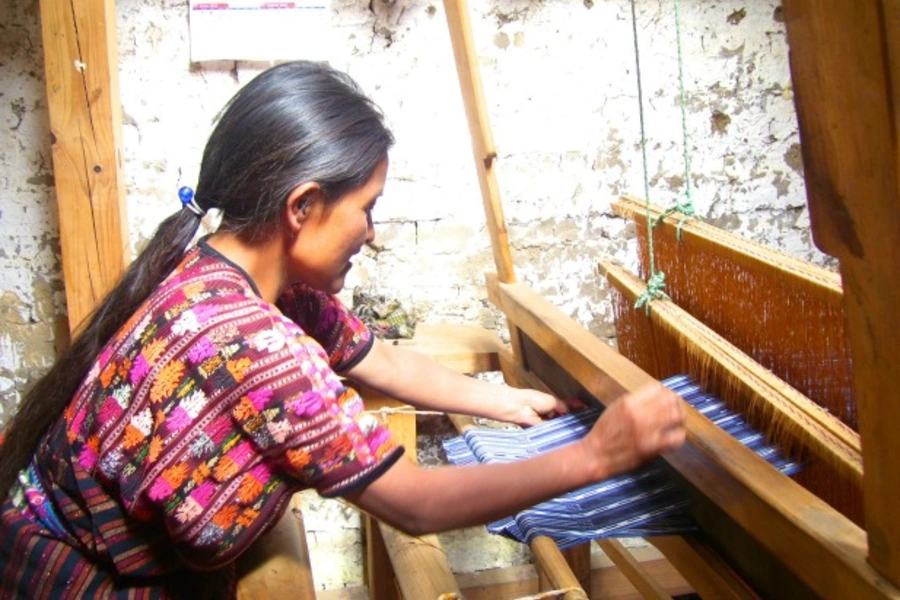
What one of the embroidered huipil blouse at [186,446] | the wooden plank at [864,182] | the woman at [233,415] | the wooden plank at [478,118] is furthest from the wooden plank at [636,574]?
the wooden plank at [864,182]

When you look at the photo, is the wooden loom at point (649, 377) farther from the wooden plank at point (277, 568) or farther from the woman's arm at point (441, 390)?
the woman's arm at point (441, 390)

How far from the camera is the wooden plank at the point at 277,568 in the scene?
1297mm

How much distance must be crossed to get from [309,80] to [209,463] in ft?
1.98

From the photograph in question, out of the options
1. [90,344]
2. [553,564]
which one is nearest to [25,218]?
[90,344]

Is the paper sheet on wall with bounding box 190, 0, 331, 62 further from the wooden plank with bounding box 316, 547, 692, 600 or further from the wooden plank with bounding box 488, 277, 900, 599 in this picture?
the wooden plank with bounding box 316, 547, 692, 600

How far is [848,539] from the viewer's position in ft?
3.53

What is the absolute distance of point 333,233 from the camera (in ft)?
4.65

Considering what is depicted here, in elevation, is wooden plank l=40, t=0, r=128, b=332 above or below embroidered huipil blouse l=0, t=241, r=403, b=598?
above

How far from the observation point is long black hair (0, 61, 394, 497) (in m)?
1.36

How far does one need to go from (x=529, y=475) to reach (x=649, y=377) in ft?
1.62

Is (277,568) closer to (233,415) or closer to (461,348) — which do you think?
(233,415)

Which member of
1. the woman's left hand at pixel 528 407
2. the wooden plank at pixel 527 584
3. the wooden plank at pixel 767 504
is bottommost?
the wooden plank at pixel 527 584

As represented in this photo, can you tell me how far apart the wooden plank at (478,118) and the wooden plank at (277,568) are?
3.80 feet

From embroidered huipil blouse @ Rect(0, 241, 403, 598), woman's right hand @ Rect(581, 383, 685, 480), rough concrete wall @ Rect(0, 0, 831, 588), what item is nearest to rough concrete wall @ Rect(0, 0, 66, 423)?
rough concrete wall @ Rect(0, 0, 831, 588)
